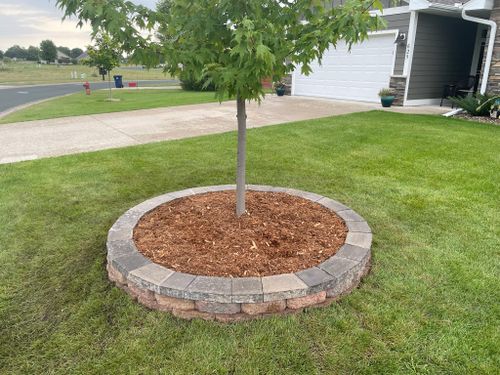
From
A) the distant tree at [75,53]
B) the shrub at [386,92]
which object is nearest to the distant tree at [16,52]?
the distant tree at [75,53]

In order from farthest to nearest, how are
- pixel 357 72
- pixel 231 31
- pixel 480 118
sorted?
pixel 357 72
pixel 480 118
pixel 231 31

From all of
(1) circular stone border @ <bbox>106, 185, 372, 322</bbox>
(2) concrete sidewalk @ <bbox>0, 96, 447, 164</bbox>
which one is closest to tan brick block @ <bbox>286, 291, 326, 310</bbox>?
(1) circular stone border @ <bbox>106, 185, 372, 322</bbox>

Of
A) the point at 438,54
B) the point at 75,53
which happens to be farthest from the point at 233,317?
the point at 75,53

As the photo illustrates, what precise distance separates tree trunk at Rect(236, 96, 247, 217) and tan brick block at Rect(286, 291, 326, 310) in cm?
119

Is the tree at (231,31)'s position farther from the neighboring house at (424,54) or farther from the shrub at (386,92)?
the shrub at (386,92)

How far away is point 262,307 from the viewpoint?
2.43 metres

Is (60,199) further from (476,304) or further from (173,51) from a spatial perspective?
(476,304)

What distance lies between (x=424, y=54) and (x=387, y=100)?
183 cm

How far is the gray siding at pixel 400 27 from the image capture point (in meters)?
11.4

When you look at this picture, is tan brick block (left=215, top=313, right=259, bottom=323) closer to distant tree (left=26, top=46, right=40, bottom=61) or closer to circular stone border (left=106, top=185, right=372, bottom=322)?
circular stone border (left=106, top=185, right=372, bottom=322)

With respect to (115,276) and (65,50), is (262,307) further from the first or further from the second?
(65,50)

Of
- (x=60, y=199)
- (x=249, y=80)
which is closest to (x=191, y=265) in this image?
(x=249, y=80)

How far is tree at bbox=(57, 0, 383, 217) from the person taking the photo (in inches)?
93.6

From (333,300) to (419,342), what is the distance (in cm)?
58
